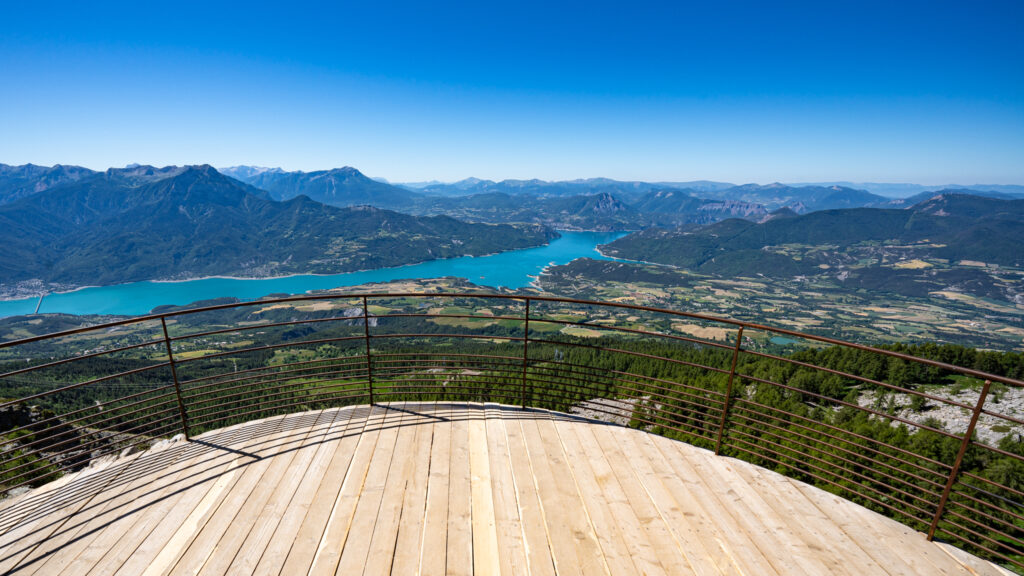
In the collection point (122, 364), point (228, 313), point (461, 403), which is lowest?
point (228, 313)

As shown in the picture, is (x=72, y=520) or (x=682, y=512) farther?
(x=682, y=512)

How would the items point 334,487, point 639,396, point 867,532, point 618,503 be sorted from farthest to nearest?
point 639,396 → point 334,487 → point 618,503 → point 867,532

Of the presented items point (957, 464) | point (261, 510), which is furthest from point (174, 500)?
point (957, 464)

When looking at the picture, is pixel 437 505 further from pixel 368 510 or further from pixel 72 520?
pixel 72 520

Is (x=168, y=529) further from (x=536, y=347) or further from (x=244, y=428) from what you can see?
(x=536, y=347)

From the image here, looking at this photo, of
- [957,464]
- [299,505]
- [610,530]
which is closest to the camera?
[957,464]

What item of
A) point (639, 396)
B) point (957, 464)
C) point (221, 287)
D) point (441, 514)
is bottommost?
→ point (221, 287)

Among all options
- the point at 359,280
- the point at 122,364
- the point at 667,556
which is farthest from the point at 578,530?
the point at 359,280
